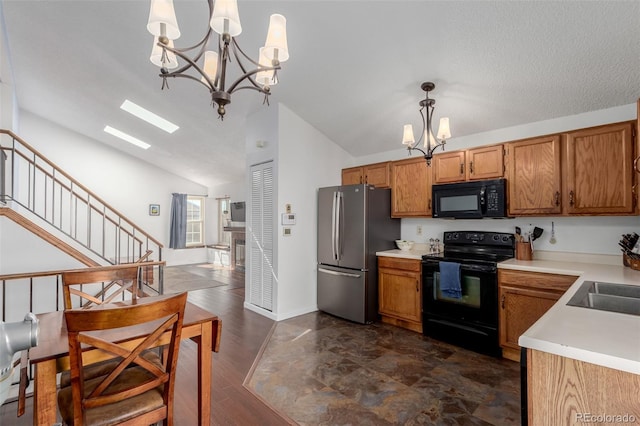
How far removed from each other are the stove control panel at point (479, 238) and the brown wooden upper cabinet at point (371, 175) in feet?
3.48

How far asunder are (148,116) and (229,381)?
15.6 feet

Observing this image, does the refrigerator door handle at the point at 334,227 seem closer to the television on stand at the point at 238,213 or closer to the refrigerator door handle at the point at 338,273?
the refrigerator door handle at the point at 338,273

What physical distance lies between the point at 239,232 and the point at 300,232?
3866 mm

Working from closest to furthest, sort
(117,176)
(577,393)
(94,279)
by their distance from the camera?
(577,393) → (94,279) → (117,176)

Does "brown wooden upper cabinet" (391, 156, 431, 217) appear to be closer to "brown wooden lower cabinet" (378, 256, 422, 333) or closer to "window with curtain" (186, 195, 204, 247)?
"brown wooden lower cabinet" (378, 256, 422, 333)

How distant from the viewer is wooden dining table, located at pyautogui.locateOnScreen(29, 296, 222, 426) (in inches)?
48.9

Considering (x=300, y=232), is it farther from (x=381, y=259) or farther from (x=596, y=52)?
(x=596, y=52)

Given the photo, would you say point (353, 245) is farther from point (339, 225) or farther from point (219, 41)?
point (219, 41)

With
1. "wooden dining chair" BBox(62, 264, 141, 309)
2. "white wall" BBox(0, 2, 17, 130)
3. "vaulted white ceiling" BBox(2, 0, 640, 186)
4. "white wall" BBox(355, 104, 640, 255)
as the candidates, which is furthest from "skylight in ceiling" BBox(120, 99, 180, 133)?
"white wall" BBox(355, 104, 640, 255)

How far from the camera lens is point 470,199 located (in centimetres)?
332

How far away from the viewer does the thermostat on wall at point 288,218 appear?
392cm

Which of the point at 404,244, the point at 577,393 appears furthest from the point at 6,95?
the point at 577,393

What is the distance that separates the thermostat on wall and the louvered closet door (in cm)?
23

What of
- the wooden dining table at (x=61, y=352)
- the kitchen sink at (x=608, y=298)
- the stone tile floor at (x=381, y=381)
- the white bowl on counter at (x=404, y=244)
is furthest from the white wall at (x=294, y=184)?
the kitchen sink at (x=608, y=298)
